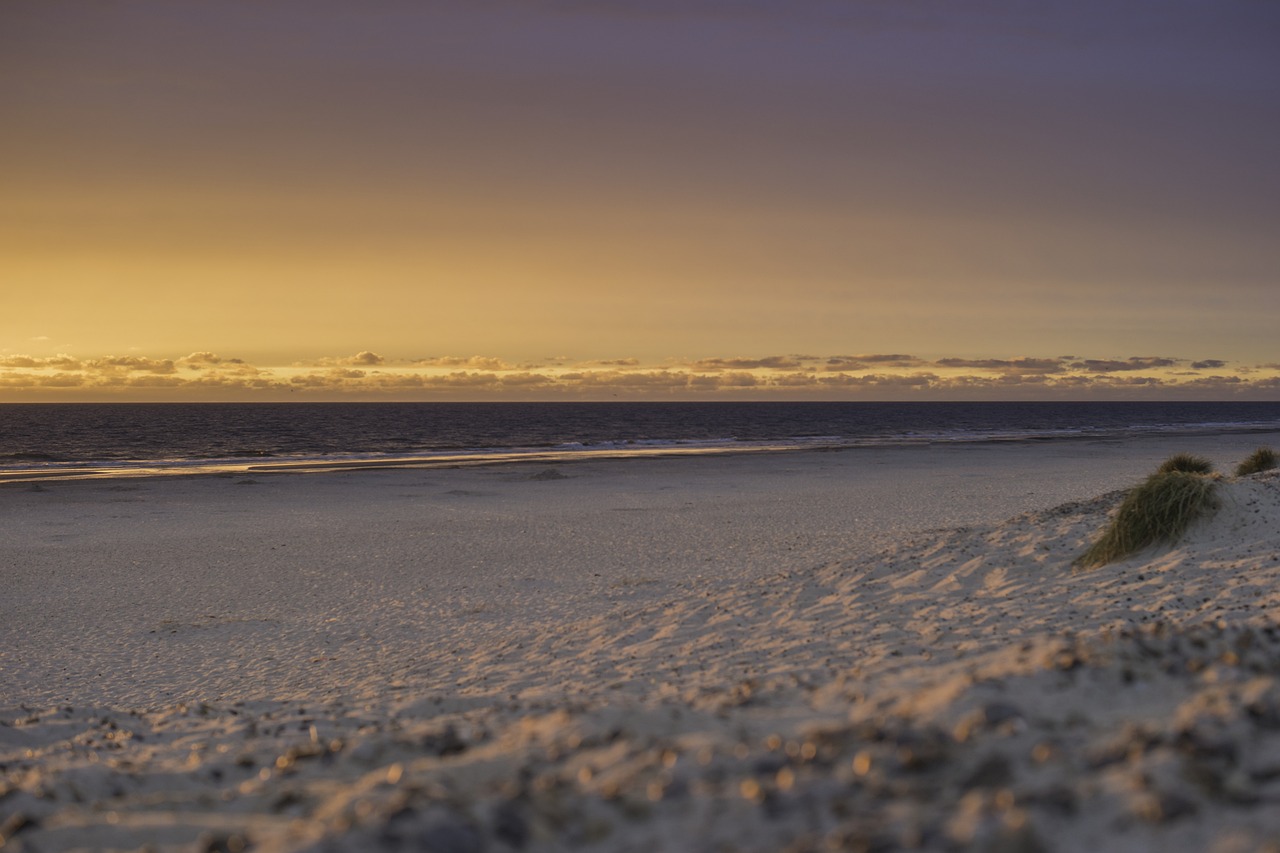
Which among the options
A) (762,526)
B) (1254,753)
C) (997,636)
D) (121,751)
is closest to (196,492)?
(762,526)

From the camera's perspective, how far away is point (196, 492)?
30.4 m

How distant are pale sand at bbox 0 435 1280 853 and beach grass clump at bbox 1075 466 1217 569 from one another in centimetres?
36

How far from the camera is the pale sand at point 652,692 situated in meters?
3.81

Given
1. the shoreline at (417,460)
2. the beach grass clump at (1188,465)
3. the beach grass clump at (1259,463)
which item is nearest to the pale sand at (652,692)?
the beach grass clump at (1188,465)

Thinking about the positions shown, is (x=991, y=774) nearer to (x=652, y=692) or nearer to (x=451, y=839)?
Answer: (x=451, y=839)

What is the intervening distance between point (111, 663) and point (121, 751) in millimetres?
4429

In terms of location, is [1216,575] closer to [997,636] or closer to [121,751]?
[997,636]

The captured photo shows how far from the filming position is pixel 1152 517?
10.7 metres

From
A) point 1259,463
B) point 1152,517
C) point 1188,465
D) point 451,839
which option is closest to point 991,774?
point 451,839

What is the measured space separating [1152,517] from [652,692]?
763 centimetres

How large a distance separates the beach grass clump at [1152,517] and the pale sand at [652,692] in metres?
0.36

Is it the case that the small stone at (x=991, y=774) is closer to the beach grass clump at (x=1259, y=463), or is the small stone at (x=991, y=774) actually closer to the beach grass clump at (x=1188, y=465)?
the beach grass clump at (x=1188, y=465)

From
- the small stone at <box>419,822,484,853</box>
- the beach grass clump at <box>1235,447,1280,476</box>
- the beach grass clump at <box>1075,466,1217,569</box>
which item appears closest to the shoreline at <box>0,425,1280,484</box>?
the beach grass clump at <box>1235,447,1280,476</box>

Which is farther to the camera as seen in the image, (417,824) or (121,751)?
(121,751)
